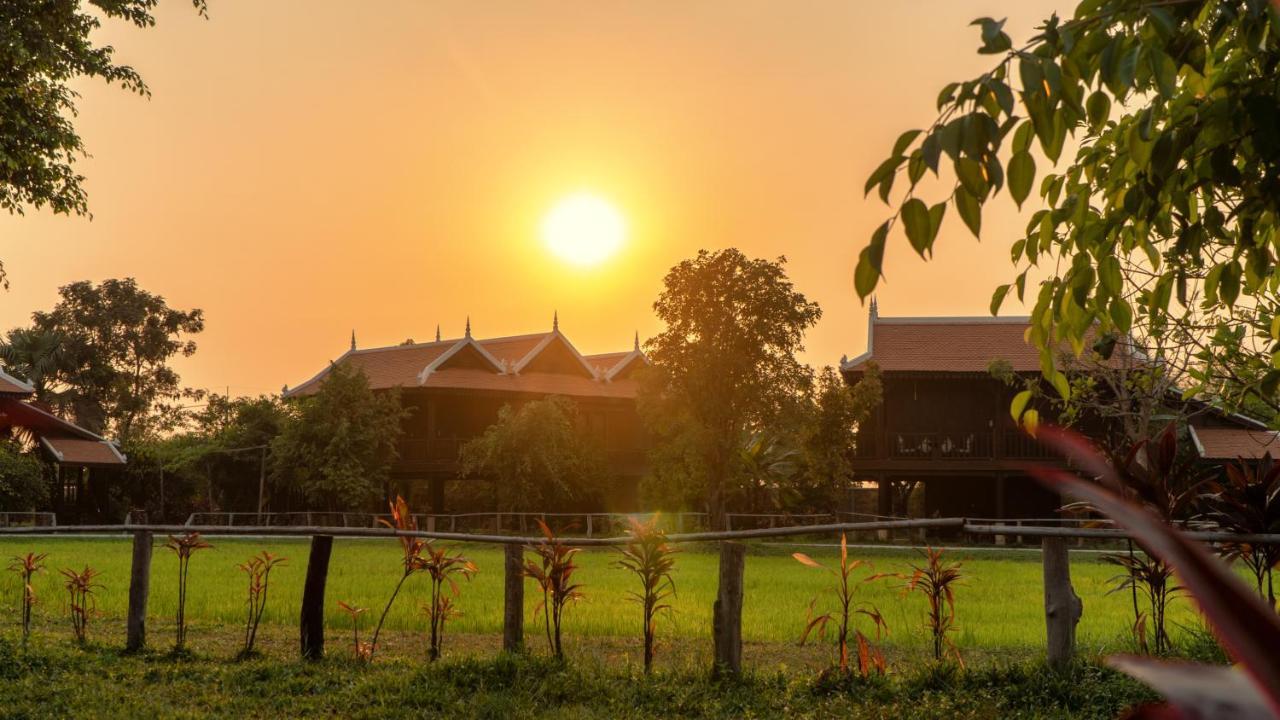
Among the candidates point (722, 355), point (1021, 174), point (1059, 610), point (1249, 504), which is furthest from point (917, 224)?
point (722, 355)

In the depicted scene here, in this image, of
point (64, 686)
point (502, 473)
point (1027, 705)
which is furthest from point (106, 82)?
point (502, 473)

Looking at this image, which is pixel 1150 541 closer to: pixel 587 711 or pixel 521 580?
pixel 587 711

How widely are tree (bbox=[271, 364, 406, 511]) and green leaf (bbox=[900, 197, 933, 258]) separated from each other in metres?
28.3

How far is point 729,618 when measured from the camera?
6.91 metres

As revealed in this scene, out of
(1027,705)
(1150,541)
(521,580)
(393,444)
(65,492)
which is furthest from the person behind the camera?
(65,492)

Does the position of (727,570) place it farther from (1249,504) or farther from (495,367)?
(495,367)

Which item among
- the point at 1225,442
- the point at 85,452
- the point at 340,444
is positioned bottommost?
the point at 85,452

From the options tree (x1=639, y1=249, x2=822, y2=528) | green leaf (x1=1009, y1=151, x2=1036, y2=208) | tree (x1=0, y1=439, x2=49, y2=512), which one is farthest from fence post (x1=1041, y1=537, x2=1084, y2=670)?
tree (x1=0, y1=439, x2=49, y2=512)

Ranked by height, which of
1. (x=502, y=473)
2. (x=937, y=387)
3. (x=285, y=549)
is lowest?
(x=285, y=549)

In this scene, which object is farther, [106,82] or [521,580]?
[106,82]

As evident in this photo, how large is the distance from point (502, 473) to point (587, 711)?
2315 centimetres

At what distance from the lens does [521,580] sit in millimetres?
7695

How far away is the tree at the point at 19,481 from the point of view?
2689cm

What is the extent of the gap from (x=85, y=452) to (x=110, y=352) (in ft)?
53.8
